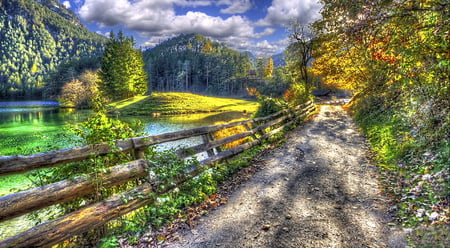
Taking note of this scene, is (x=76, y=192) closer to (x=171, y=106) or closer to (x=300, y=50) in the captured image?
(x=300, y=50)

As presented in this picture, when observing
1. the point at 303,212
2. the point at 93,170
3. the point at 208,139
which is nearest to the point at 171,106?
the point at 208,139

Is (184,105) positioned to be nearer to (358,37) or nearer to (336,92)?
(358,37)

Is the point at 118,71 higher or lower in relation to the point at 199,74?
lower

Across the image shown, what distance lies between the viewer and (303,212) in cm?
470

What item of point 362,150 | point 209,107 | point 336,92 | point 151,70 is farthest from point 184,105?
point 151,70

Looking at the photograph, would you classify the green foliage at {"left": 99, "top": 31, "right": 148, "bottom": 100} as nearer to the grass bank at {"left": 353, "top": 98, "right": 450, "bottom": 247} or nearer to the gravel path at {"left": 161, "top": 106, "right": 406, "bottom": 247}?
the gravel path at {"left": 161, "top": 106, "right": 406, "bottom": 247}

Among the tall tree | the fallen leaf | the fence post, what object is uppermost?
the tall tree

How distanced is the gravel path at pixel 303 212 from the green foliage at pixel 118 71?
59672 mm

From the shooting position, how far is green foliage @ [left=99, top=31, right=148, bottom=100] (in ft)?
195

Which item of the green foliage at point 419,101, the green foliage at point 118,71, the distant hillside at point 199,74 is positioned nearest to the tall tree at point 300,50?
the green foliage at point 419,101

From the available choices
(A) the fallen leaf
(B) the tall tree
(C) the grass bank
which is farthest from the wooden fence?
(B) the tall tree

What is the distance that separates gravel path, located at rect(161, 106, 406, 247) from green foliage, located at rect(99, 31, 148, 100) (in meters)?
59.7

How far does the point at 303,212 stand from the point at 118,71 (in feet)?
209

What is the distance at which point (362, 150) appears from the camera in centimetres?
966
